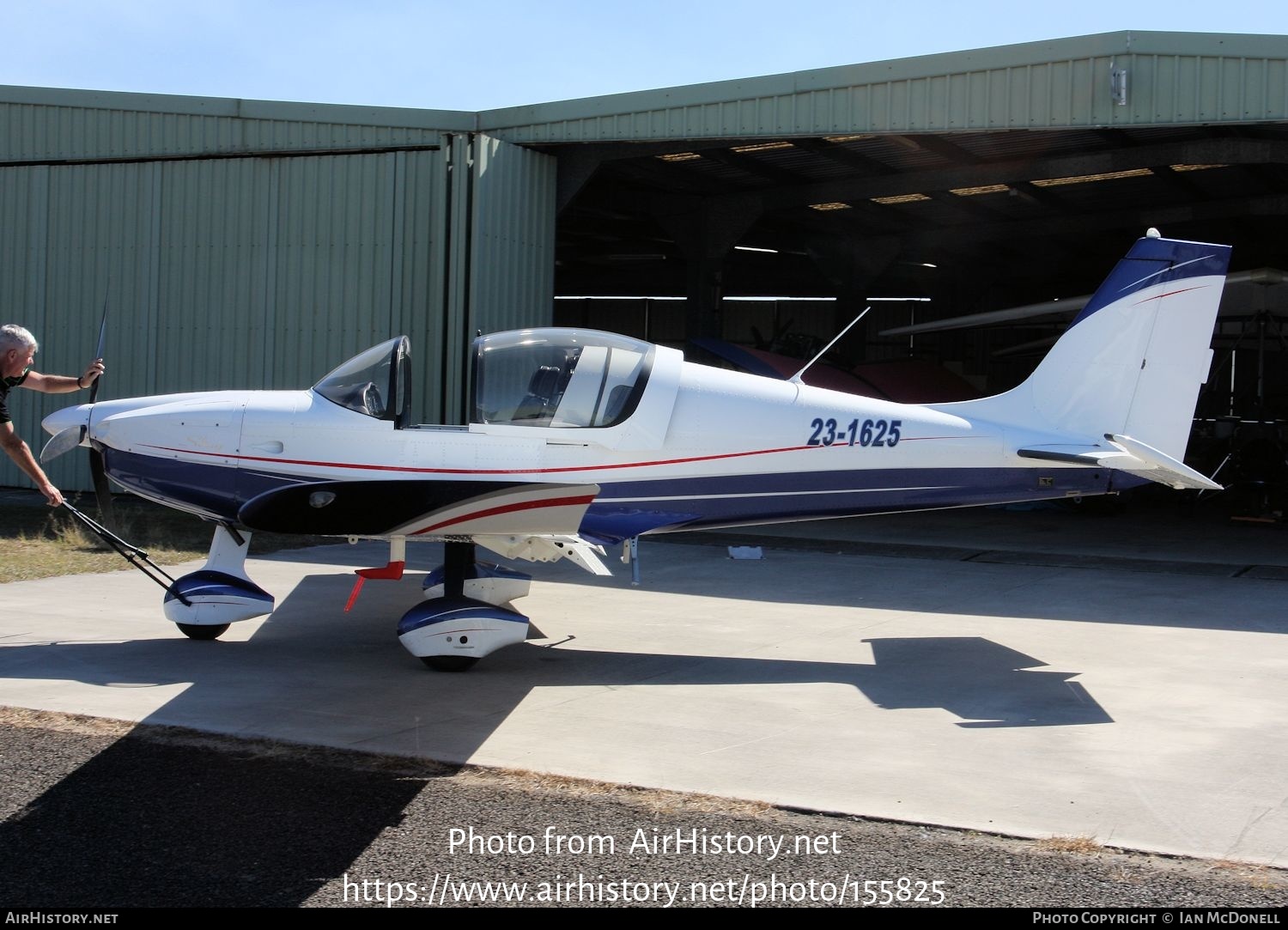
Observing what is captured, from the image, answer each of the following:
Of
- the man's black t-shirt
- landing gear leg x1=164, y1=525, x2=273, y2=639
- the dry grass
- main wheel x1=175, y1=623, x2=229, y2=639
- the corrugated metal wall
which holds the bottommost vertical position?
the dry grass

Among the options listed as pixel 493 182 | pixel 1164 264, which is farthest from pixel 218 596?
pixel 493 182

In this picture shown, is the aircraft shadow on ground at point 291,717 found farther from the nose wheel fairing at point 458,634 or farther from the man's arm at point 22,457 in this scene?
the man's arm at point 22,457

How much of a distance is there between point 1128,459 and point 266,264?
37.3ft

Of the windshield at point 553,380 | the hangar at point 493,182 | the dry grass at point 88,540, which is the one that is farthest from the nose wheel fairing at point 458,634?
the hangar at point 493,182

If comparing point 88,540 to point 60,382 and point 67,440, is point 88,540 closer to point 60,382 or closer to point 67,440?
point 67,440

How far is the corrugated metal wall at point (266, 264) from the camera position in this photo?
13.9m

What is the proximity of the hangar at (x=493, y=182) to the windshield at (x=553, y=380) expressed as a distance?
5.86 metres

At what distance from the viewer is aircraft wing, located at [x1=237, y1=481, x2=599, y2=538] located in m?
5.86

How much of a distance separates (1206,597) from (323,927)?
8.34 meters

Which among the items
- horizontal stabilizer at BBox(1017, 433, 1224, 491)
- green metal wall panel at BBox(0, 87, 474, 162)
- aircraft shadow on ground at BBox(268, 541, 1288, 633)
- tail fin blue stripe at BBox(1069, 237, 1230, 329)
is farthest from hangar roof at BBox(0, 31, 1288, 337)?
horizontal stabilizer at BBox(1017, 433, 1224, 491)

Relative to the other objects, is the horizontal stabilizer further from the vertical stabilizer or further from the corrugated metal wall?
the corrugated metal wall

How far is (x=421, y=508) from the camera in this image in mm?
6008

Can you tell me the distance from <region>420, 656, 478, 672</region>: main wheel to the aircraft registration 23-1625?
0.01m

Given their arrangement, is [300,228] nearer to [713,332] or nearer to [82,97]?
[82,97]
